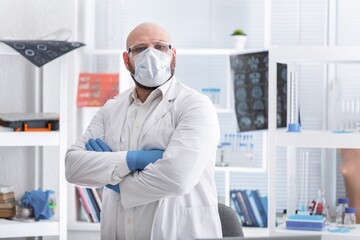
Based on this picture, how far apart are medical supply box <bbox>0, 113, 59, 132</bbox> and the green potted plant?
120 cm

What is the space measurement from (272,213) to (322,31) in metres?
1.45

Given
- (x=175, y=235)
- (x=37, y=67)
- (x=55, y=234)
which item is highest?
(x=37, y=67)

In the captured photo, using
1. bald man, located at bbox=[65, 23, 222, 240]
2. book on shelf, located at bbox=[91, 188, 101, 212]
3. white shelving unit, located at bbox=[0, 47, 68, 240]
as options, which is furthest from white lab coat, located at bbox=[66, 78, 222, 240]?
book on shelf, located at bbox=[91, 188, 101, 212]

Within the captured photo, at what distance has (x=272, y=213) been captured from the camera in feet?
11.5

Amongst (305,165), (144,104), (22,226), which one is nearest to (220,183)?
(305,165)

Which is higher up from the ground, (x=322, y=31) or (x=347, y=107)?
(x=322, y=31)

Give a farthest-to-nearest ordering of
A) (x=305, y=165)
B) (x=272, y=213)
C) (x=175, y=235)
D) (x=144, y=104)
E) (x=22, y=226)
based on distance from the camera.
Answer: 1. (x=305, y=165)
2. (x=22, y=226)
3. (x=272, y=213)
4. (x=144, y=104)
5. (x=175, y=235)

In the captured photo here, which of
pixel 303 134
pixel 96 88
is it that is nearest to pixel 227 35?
pixel 96 88

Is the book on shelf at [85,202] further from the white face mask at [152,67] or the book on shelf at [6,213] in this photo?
the white face mask at [152,67]

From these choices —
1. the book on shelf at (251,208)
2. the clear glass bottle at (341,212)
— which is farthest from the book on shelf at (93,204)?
the clear glass bottle at (341,212)

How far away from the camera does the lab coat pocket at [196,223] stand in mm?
2447

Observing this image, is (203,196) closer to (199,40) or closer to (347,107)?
(347,107)

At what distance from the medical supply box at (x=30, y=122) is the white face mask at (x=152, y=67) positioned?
149cm

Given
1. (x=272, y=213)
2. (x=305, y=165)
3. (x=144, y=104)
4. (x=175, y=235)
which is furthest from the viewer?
(x=305, y=165)
